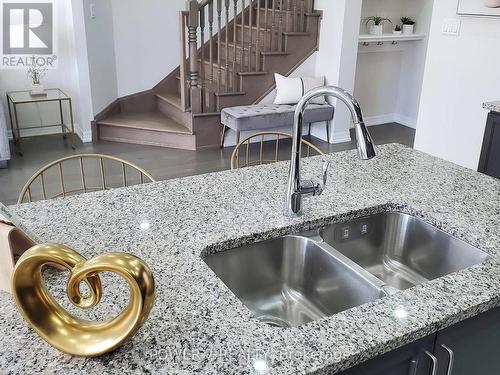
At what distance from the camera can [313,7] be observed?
17.5 feet

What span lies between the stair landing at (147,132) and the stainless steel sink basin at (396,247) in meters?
3.62

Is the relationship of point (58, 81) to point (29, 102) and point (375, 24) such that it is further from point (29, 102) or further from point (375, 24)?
point (375, 24)

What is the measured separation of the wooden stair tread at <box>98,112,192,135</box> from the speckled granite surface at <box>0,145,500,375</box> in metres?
3.35

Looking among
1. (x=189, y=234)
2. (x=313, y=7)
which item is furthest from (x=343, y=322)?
(x=313, y=7)

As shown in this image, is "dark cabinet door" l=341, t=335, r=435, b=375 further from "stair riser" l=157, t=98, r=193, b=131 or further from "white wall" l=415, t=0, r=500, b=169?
"stair riser" l=157, t=98, r=193, b=131

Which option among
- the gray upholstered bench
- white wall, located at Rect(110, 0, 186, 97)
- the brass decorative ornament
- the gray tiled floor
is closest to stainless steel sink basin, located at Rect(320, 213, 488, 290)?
the brass decorative ornament

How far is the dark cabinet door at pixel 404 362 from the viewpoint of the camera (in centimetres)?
102

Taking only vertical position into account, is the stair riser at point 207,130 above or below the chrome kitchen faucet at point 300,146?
below

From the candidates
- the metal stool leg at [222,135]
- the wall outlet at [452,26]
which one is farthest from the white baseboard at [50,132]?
the wall outlet at [452,26]

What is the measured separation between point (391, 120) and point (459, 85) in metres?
2.75

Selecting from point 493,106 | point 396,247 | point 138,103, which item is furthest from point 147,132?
point 396,247

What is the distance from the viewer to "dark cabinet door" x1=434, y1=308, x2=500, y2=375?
3.73 feet

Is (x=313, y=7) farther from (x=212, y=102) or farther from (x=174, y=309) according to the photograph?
(x=174, y=309)

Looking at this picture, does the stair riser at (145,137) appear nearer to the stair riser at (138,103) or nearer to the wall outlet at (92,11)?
the stair riser at (138,103)
